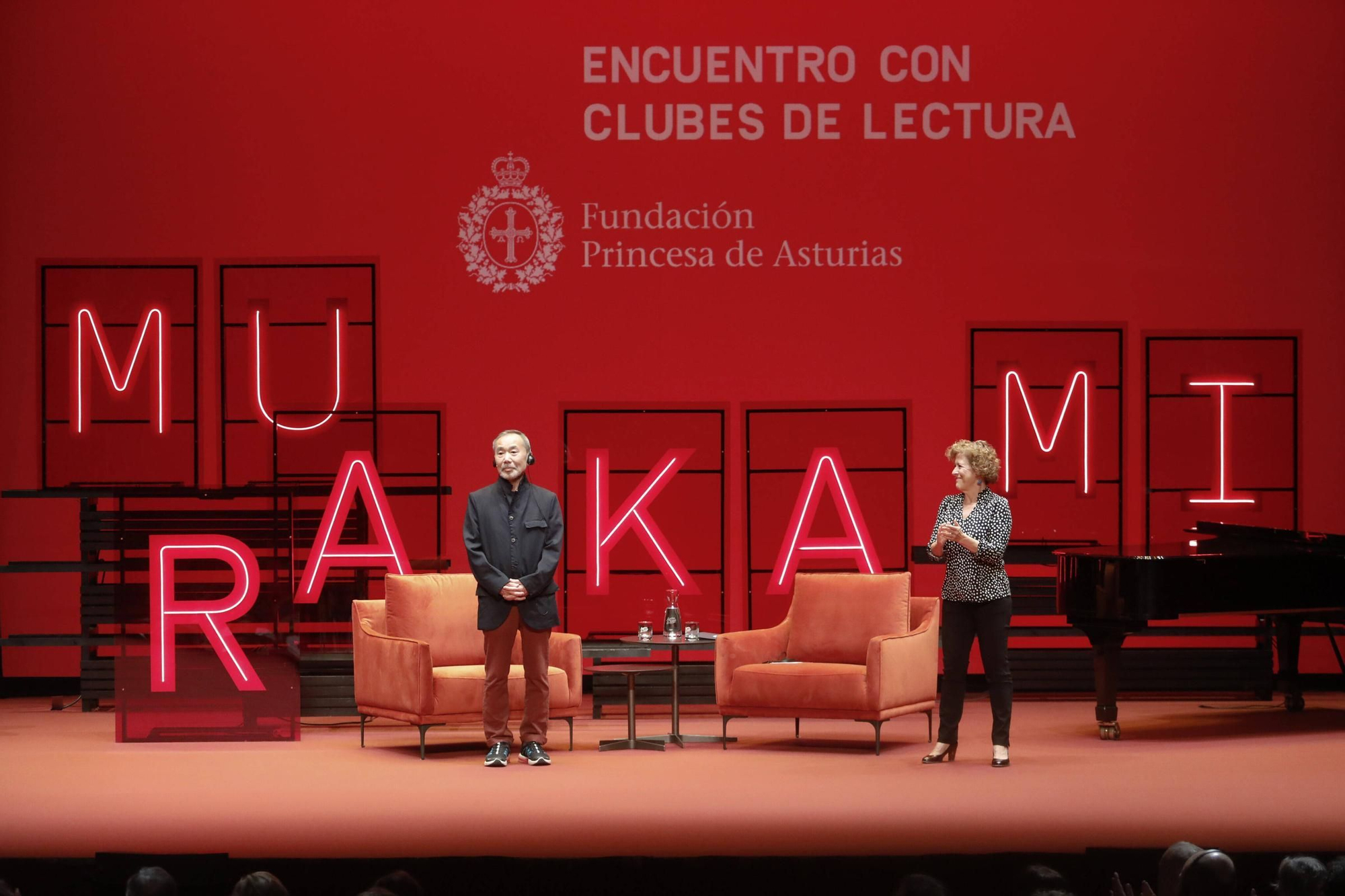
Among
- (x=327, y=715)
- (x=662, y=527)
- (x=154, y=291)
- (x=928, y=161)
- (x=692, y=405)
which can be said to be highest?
(x=928, y=161)

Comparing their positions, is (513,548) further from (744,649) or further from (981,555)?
(981,555)

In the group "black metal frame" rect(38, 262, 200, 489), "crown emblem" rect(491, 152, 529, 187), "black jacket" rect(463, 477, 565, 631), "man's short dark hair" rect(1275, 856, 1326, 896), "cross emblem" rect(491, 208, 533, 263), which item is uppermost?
"crown emblem" rect(491, 152, 529, 187)

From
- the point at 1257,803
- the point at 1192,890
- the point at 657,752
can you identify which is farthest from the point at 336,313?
the point at 1192,890

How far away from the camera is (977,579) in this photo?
6656 mm

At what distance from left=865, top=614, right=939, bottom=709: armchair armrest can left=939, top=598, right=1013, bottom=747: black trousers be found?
0.42 metres

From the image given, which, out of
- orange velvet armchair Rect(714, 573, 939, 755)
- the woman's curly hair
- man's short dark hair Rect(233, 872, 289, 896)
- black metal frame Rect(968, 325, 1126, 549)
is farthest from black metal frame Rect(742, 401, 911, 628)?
man's short dark hair Rect(233, 872, 289, 896)

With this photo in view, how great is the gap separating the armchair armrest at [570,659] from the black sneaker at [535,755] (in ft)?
1.60

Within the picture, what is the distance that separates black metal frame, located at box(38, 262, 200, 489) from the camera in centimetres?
949

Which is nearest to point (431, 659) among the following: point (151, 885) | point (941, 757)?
point (941, 757)

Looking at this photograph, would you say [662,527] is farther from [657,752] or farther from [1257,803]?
[1257,803]

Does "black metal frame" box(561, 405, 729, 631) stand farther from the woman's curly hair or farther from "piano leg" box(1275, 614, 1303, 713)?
"piano leg" box(1275, 614, 1303, 713)

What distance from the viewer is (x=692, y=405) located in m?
9.58

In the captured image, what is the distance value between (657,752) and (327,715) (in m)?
2.21

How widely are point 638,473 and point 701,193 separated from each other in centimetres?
181
